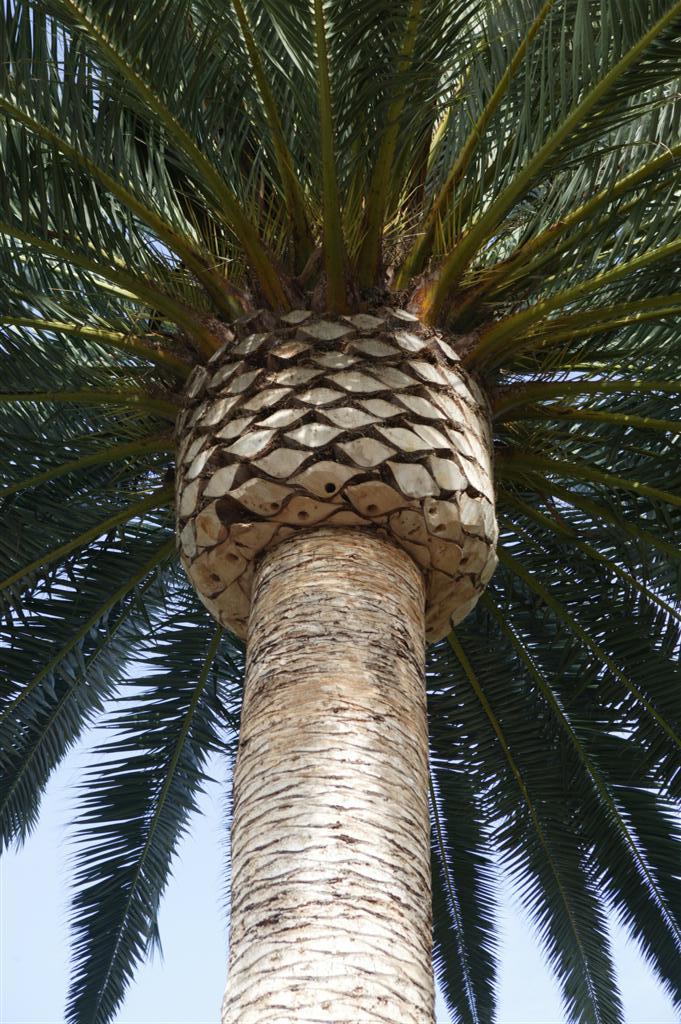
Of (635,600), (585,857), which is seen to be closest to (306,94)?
(635,600)

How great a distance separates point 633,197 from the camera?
561 cm

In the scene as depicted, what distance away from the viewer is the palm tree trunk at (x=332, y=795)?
10.5 ft

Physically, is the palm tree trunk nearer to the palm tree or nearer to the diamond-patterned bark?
the palm tree

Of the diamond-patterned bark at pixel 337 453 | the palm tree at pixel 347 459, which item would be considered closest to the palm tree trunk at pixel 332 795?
the palm tree at pixel 347 459

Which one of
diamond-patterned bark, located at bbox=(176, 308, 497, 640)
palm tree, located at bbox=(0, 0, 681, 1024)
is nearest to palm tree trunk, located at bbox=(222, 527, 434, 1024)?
palm tree, located at bbox=(0, 0, 681, 1024)

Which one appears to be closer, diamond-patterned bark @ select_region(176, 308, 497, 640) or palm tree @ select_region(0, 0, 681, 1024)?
palm tree @ select_region(0, 0, 681, 1024)

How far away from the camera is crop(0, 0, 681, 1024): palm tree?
13.0 ft

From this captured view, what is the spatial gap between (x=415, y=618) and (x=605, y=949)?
155 inches

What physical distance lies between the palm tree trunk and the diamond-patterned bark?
0.47 ft

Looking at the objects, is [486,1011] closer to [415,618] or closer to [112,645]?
[112,645]

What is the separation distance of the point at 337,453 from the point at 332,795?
138 cm

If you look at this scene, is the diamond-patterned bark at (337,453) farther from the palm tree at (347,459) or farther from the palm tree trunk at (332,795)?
the palm tree trunk at (332,795)

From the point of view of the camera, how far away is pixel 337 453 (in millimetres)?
4586

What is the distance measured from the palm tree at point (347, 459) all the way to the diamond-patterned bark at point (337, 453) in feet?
0.05
